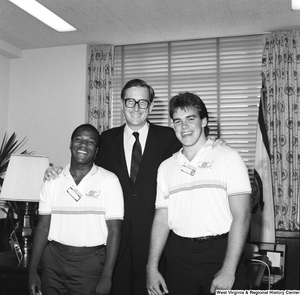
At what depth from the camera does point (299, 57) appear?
479 cm

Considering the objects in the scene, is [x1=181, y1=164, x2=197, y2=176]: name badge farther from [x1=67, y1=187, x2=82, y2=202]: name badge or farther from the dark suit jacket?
[x1=67, y1=187, x2=82, y2=202]: name badge

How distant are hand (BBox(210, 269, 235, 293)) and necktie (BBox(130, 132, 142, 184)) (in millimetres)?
868

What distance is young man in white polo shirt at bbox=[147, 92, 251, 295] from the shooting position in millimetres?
1938

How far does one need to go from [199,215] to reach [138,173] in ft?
2.05

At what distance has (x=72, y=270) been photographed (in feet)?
6.91

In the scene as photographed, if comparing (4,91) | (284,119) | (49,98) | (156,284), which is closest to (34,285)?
(156,284)

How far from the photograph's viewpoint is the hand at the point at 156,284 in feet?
6.87

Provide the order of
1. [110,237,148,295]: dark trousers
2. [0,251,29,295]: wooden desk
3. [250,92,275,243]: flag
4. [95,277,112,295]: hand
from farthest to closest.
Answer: [250,92,275,243]: flag, [0,251,29,295]: wooden desk, [110,237,148,295]: dark trousers, [95,277,112,295]: hand

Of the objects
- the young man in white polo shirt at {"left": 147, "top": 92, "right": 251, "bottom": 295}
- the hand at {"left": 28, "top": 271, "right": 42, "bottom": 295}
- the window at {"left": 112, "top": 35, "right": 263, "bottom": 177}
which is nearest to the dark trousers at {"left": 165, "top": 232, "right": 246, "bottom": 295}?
the young man in white polo shirt at {"left": 147, "top": 92, "right": 251, "bottom": 295}

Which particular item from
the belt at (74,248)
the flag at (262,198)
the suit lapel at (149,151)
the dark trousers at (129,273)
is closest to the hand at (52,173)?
the belt at (74,248)

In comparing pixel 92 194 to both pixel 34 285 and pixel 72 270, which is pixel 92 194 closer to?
pixel 72 270

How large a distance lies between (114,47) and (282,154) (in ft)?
8.65

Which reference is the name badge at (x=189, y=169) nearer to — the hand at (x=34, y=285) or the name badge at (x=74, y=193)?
the name badge at (x=74, y=193)

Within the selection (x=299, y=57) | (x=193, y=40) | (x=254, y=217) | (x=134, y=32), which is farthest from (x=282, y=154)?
(x=134, y=32)
